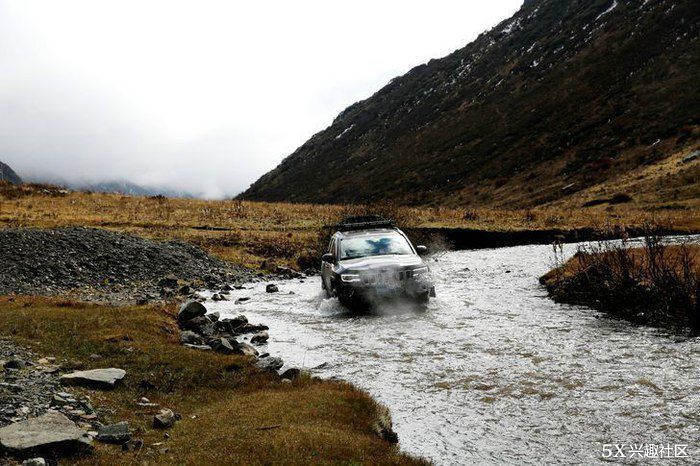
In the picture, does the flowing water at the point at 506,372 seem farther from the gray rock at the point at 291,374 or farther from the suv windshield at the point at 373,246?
the suv windshield at the point at 373,246

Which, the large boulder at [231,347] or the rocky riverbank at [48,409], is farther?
the large boulder at [231,347]

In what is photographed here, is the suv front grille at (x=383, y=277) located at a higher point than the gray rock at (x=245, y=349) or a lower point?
higher

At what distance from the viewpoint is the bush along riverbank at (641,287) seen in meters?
14.4

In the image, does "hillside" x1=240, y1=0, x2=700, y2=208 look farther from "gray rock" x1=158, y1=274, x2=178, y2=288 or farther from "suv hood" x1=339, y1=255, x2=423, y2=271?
"gray rock" x1=158, y1=274, x2=178, y2=288

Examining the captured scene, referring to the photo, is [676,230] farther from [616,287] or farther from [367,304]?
[367,304]

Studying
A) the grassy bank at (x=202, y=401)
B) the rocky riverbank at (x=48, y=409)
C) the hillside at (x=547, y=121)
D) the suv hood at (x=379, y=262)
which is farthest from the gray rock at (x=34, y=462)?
the hillside at (x=547, y=121)

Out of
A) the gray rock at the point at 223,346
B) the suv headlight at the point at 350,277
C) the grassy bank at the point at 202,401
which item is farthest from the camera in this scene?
the suv headlight at the point at 350,277

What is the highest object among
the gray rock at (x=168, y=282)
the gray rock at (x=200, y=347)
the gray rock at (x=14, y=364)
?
the gray rock at (x=168, y=282)

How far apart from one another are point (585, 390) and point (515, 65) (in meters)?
146

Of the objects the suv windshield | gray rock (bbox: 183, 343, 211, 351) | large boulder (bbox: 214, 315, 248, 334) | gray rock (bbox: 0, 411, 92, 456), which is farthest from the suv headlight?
gray rock (bbox: 0, 411, 92, 456)

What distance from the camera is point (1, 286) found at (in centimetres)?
2164

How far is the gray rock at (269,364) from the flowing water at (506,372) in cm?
75

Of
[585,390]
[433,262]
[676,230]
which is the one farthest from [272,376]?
[676,230]

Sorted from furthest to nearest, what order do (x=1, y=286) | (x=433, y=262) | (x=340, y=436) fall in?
(x=433, y=262) → (x=1, y=286) → (x=340, y=436)
